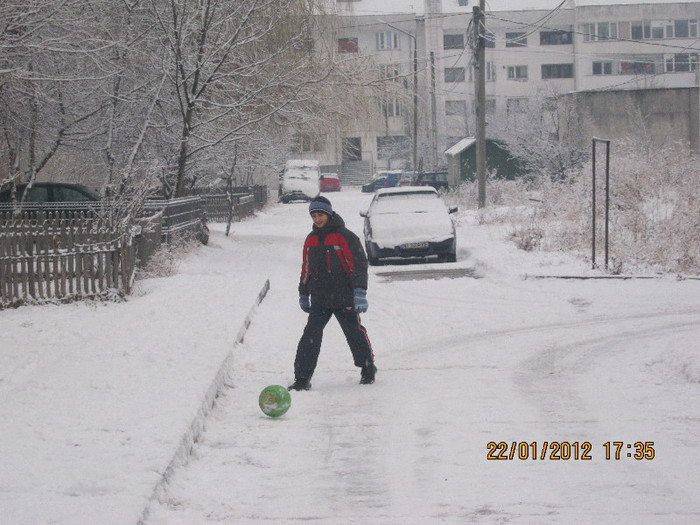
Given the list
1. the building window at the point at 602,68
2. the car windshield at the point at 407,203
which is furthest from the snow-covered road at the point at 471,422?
the building window at the point at 602,68

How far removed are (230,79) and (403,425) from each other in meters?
16.6

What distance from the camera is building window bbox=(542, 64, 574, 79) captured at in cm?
8006

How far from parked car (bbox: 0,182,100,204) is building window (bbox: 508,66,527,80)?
61.9m

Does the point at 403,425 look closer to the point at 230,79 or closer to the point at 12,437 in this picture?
the point at 12,437

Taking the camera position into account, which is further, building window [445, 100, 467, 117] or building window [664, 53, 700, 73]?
building window [445, 100, 467, 117]

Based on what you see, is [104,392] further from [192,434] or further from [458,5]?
[458,5]

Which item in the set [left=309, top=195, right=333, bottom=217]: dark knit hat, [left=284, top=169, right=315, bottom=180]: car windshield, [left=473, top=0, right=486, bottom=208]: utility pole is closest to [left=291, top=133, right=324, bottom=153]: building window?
[left=473, top=0, right=486, bottom=208]: utility pole

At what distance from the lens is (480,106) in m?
29.1

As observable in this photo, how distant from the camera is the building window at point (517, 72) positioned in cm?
8006

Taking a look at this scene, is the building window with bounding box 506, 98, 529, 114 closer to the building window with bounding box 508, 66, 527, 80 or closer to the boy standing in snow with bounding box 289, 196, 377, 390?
the building window with bounding box 508, 66, 527, 80

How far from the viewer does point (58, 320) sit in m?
11.9

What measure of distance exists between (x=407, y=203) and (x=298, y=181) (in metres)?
34.9

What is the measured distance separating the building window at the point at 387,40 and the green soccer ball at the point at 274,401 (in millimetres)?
76696

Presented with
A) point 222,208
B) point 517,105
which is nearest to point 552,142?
point 222,208
